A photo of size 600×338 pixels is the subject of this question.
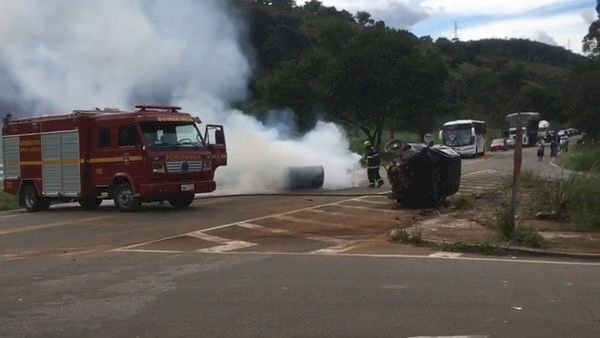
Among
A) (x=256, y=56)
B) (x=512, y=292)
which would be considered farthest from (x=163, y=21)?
(x=256, y=56)

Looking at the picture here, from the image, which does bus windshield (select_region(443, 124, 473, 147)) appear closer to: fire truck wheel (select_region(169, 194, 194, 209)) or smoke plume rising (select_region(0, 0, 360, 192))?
smoke plume rising (select_region(0, 0, 360, 192))

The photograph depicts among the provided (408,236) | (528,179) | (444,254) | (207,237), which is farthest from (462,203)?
(207,237)

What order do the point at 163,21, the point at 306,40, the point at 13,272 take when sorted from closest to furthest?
the point at 13,272
the point at 163,21
the point at 306,40

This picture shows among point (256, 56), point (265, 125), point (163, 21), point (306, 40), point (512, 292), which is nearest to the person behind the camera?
point (512, 292)

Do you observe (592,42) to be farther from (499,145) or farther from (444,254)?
(444,254)

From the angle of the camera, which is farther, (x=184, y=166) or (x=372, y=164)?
(x=372, y=164)

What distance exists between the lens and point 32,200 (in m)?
21.5

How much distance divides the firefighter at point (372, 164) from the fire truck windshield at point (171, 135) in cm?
738

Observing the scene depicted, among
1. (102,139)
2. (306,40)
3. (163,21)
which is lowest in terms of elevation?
(102,139)

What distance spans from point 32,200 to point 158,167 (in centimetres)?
544

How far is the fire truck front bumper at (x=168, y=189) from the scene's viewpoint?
18.3m

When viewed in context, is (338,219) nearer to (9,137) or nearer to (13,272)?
(13,272)

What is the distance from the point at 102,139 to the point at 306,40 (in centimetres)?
4437

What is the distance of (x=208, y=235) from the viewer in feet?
46.3
